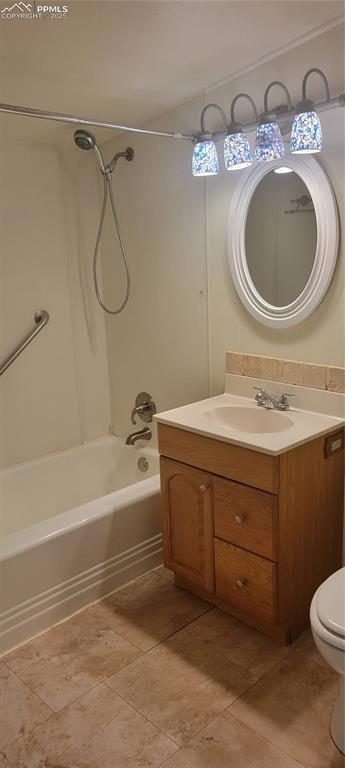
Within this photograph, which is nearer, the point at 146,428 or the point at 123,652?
the point at 123,652

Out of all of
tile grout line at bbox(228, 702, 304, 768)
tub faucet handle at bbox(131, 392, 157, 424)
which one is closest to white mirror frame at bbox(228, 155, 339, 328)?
tub faucet handle at bbox(131, 392, 157, 424)

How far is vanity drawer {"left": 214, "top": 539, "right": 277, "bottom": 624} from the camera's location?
178 cm

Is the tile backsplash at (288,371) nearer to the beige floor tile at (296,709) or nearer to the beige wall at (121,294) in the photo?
the beige wall at (121,294)

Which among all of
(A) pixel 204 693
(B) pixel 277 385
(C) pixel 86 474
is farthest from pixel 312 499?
(C) pixel 86 474

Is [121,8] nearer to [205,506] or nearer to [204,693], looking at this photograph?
[205,506]

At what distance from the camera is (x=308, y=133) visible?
5.65 ft

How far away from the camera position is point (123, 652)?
1863 millimetres

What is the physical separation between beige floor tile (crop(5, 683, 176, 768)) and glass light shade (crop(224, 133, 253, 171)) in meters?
1.93

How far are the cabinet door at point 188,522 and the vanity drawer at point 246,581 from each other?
2.1 inches

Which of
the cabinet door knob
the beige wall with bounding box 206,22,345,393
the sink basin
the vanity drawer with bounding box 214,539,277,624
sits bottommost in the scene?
the vanity drawer with bounding box 214,539,277,624

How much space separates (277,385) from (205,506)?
0.58 meters

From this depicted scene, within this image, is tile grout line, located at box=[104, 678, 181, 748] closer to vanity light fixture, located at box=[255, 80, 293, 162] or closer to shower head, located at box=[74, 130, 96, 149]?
vanity light fixture, located at box=[255, 80, 293, 162]

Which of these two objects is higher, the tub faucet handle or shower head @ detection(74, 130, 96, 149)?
shower head @ detection(74, 130, 96, 149)

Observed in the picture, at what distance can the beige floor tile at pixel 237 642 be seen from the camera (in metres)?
1.79
